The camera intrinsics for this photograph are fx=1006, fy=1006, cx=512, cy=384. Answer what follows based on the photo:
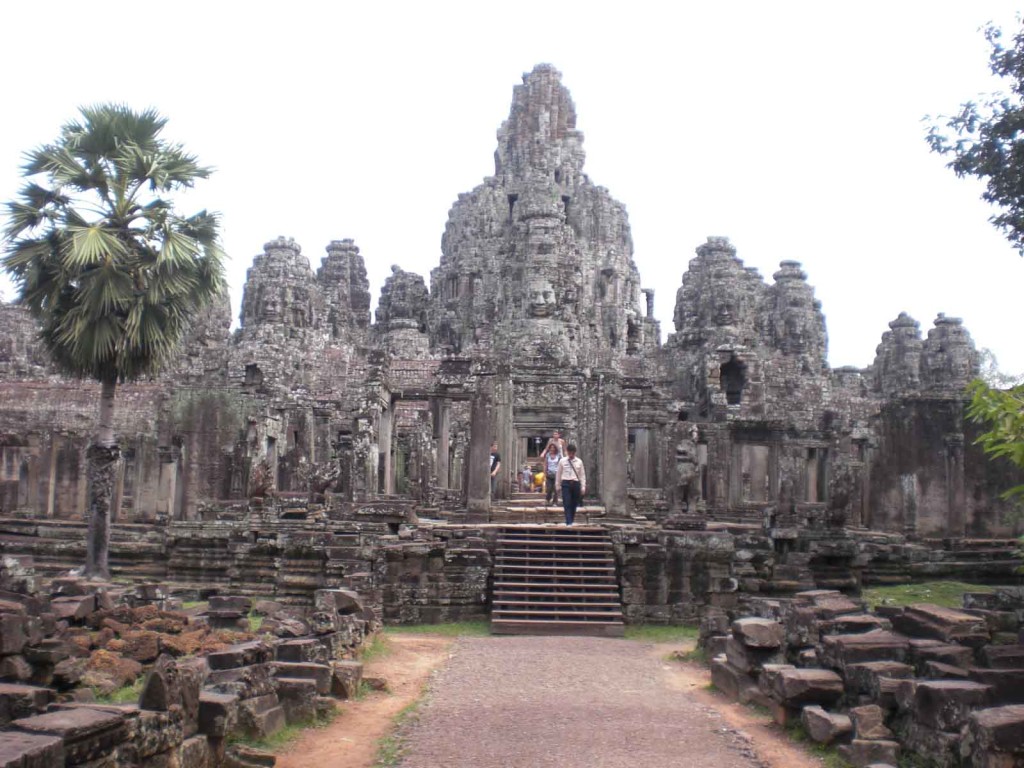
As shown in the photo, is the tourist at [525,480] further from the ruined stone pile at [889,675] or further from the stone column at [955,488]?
the ruined stone pile at [889,675]

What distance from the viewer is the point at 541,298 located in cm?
2450

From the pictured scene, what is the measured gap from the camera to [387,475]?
20.7m

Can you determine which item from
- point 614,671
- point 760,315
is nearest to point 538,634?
point 614,671

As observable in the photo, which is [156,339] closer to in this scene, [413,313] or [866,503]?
[866,503]

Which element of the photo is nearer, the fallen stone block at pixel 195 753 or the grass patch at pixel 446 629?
the fallen stone block at pixel 195 753

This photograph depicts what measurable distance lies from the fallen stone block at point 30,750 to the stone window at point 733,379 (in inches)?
1128

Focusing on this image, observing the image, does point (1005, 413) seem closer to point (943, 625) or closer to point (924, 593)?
point (943, 625)

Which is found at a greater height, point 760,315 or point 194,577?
point 760,315

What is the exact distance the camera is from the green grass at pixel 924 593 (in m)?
14.5

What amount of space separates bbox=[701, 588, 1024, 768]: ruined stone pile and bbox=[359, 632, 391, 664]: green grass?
3612 mm

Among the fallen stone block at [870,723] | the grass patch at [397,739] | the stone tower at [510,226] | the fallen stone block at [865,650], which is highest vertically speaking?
the stone tower at [510,226]

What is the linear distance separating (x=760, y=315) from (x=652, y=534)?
27797mm

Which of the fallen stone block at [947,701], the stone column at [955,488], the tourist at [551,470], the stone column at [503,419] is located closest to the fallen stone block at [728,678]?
the fallen stone block at [947,701]

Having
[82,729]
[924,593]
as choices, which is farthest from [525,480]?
[82,729]
